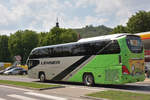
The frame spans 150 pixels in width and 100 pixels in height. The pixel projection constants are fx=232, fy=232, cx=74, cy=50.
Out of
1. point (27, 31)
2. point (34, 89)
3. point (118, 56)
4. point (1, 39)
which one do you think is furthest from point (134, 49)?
point (1, 39)

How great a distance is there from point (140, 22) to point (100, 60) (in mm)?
37912

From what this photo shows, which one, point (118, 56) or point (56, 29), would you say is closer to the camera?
point (118, 56)

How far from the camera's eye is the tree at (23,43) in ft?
270

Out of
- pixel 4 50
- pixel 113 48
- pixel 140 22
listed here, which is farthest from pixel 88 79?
pixel 4 50

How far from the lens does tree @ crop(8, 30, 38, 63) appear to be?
82312mm

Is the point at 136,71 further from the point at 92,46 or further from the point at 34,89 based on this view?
the point at 34,89

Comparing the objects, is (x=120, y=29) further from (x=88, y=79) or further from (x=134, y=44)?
(x=134, y=44)

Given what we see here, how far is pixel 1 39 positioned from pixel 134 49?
82.3m

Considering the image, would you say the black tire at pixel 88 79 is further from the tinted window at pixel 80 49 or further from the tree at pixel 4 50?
the tree at pixel 4 50

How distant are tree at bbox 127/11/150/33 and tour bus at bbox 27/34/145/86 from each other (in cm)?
3422

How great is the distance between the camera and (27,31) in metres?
85.6

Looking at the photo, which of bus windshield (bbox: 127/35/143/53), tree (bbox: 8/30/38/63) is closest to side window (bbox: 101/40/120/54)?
bus windshield (bbox: 127/35/143/53)

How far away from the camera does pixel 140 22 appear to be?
5166cm

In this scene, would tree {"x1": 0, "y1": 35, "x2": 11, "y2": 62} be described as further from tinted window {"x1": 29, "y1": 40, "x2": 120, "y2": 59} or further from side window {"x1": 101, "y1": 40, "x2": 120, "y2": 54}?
side window {"x1": 101, "y1": 40, "x2": 120, "y2": 54}
